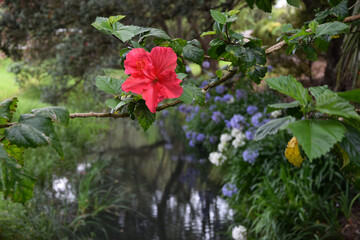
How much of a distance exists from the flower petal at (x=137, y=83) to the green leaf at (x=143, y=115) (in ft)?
0.14

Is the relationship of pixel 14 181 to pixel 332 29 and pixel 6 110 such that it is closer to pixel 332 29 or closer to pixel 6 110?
pixel 6 110

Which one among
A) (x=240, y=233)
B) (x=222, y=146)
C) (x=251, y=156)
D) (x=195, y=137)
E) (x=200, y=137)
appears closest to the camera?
(x=240, y=233)

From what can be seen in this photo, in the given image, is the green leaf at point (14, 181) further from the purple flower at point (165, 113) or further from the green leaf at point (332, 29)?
the purple flower at point (165, 113)

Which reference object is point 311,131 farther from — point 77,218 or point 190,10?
point 190,10

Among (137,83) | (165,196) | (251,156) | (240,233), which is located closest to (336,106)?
(137,83)

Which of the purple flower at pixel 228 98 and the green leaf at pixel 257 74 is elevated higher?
the purple flower at pixel 228 98

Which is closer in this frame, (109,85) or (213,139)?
(109,85)

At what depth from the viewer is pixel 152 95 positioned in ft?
1.80

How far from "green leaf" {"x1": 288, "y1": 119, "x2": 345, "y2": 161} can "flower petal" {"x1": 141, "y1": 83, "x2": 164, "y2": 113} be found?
22 centimetres

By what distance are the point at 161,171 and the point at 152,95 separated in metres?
3.84

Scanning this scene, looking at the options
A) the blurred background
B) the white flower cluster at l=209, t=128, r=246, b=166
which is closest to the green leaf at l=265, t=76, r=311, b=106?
the blurred background

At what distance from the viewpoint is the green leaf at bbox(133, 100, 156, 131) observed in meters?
0.58

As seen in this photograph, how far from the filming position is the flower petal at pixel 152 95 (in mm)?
547

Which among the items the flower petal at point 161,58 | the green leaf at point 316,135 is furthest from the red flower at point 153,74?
the green leaf at point 316,135
